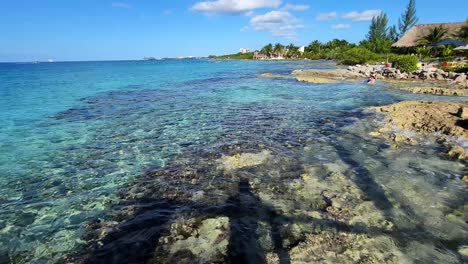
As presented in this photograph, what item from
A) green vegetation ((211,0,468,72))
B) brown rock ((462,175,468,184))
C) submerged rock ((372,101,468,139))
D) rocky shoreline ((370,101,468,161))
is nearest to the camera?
brown rock ((462,175,468,184))

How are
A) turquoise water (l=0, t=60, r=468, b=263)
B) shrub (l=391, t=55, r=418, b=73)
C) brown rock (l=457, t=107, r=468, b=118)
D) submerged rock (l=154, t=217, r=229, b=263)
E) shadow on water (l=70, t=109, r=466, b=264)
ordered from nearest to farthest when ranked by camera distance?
submerged rock (l=154, t=217, r=229, b=263)
shadow on water (l=70, t=109, r=466, b=264)
turquoise water (l=0, t=60, r=468, b=263)
brown rock (l=457, t=107, r=468, b=118)
shrub (l=391, t=55, r=418, b=73)

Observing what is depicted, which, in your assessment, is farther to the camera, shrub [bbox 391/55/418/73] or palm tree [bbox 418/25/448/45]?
palm tree [bbox 418/25/448/45]

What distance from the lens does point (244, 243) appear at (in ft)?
18.4

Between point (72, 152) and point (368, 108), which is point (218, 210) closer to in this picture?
point (72, 152)

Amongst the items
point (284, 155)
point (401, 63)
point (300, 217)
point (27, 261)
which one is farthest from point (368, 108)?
point (401, 63)

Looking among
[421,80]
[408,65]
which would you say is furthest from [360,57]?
[421,80]

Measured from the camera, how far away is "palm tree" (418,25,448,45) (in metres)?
63.7

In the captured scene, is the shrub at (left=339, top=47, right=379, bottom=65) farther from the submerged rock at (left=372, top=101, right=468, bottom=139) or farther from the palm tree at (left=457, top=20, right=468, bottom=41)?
the submerged rock at (left=372, top=101, right=468, bottom=139)

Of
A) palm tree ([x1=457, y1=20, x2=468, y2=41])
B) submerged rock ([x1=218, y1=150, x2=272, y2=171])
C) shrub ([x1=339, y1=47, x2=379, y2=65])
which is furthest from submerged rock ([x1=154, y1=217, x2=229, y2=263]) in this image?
palm tree ([x1=457, y1=20, x2=468, y2=41])

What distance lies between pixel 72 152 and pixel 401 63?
42372mm

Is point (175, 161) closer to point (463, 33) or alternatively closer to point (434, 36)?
point (434, 36)

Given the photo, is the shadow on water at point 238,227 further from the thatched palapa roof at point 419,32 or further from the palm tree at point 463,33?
the thatched palapa roof at point 419,32

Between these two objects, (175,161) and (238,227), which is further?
(175,161)

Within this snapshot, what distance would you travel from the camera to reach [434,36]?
63.9 meters
